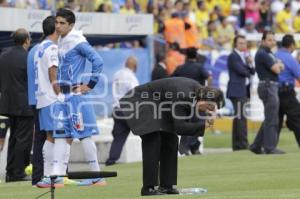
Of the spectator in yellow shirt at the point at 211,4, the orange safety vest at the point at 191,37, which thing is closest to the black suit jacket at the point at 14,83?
the orange safety vest at the point at 191,37

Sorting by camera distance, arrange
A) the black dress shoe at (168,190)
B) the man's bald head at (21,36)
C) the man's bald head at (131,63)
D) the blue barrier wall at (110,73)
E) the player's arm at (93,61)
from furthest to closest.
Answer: the blue barrier wall at (110,73)
the man's bald head at (131,63)
the man's bald head at (21,36)
the player's arm at (93,61)
the black dress shoe at (168,190)

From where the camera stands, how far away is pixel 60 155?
1322 cm

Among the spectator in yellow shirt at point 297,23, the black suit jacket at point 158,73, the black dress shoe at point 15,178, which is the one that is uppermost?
the spectator in yellow shirt at point 297,23

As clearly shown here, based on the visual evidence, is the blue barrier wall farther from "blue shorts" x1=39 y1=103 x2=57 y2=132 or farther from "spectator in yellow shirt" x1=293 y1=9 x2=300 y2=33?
"blue shorts" x1=39 y1=103 x2=57 y2=132

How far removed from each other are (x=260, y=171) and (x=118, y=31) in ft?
22.1

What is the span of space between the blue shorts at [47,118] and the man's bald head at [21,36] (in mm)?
2394

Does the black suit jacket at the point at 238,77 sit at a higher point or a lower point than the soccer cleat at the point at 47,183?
higher

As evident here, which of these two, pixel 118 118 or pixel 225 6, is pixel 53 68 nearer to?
pixel 118 118

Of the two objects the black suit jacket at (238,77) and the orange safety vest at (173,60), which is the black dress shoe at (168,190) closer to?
the black suit jacket at (238,77)

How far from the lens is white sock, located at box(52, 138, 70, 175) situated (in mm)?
13188

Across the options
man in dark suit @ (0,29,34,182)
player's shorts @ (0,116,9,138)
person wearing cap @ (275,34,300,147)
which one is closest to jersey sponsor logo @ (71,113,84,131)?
man in dark suit @ (0,29,34,182)

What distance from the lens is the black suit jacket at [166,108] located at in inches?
451

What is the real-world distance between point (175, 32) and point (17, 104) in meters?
11.4

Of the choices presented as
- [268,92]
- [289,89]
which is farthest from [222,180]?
[289,89]
